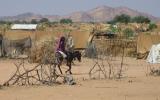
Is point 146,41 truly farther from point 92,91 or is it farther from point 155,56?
point 92,91

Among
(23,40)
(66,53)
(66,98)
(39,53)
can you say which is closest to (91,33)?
(23,40)

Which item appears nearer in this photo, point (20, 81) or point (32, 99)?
point (32, 99)

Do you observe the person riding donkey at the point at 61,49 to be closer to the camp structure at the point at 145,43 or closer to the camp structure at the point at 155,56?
the camp structure at the point at 155,56

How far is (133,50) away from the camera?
137ft

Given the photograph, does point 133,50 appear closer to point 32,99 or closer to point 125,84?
point 125,84

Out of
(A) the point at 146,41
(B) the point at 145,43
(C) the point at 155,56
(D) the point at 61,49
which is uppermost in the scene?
(D) the point at 61,49

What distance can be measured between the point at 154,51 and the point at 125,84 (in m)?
16.0

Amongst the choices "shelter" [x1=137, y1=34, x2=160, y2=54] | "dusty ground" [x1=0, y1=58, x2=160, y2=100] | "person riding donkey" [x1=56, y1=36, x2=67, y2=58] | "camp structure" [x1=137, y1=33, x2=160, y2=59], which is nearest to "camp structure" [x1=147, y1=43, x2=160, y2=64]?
"camp structure" [x1=137, y1=33, x2=160, y2=59]

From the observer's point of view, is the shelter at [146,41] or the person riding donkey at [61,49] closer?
the person riding donkey at [61,49]

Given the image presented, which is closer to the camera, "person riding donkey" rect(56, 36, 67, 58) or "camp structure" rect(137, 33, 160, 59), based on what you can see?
"person riding donkey" rect(56, 36, 67, 58)

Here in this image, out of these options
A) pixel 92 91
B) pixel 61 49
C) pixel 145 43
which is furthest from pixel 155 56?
pixel 92 91

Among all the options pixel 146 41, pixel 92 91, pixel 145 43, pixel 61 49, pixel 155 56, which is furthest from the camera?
pixel 146 41

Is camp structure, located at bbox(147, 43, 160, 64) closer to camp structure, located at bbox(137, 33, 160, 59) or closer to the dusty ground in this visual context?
camp structure, located at bbox(137, 33, 160, 59)

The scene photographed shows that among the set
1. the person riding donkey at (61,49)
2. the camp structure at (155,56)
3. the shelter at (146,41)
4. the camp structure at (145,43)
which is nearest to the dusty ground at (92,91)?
the person riding donkey at (61,49)
